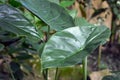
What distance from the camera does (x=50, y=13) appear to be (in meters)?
0.65

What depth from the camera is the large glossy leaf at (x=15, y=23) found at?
602 mm

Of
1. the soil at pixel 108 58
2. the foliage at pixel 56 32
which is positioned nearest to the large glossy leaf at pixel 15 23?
the foliage at pixel 56 32

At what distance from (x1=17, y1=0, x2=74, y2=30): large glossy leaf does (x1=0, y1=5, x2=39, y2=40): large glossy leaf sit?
0.10 ft

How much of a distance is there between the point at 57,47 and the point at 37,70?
75 cm

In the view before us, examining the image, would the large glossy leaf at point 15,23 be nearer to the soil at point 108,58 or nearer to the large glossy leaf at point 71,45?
the large glossy leaf at point 71,45

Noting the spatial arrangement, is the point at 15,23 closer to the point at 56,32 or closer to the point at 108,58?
the point at 56,32

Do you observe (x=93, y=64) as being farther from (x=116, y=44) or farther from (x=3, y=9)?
(x=3, y=9)

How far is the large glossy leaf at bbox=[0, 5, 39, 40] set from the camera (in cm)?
60

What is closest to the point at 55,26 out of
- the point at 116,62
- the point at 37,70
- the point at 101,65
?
the point at 37,70

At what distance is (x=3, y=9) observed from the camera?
0.65 m

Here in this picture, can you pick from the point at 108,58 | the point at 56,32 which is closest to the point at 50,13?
the point at 56,32

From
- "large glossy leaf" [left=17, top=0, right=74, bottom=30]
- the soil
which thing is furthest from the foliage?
the soil

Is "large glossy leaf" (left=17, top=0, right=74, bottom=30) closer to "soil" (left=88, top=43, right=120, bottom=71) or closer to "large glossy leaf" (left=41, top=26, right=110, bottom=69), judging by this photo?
"large glossy leaf" (left=41, top=26, right=110, bottom=69)

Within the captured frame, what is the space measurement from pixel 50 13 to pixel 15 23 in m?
0.08
